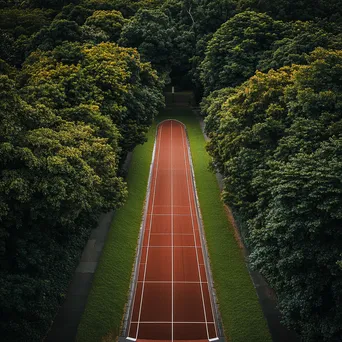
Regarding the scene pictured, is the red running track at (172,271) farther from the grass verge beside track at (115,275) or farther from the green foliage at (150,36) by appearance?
the green foliage at (150,36)

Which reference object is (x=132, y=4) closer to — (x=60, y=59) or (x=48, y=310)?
(x=60, y=59)

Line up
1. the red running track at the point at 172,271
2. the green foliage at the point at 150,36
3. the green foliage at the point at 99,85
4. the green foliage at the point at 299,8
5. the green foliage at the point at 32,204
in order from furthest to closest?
the green foliage at the point at 150,36, the green foliage at the point at 299,8, the green foliage at the point at 99,85, the red running track at the point at 172,271, the green foliage at the point at 32,204

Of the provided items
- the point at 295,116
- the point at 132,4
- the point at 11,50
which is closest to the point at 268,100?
the point at 295,116

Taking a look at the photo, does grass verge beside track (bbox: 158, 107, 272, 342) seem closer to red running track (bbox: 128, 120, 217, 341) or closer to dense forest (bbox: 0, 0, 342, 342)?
red running track (bbox: 128, 120, 217, 341)

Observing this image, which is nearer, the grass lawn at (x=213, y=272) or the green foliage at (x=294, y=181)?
the green foliage at (x=294, y=181)

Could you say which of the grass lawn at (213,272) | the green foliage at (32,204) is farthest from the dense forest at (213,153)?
the grass lawn at (213,272)

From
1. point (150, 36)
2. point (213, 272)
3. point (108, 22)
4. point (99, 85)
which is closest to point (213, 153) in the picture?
point (213, 272)

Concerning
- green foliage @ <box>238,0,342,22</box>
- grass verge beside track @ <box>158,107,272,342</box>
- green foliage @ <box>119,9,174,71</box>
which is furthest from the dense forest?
green foliage @ <box>119,9,174,71</box>
